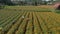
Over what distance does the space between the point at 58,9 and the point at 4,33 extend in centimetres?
2669

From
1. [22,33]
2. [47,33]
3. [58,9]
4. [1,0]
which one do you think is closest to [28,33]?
[22,33]

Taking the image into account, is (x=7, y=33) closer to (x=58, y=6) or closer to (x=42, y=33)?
(x=42, y=33)

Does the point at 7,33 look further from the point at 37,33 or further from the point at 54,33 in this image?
the point at 54,33

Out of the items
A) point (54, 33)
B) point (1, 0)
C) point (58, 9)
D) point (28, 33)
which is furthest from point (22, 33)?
point (1, 0)

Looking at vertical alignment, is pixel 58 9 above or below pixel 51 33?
below

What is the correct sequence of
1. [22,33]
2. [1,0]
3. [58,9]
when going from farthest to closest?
[1,0] < [58,9] < [22,33]

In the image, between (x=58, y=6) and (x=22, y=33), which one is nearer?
(x=22, y=33)

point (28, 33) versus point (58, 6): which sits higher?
point (28, 33)

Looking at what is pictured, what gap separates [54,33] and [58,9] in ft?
85.2

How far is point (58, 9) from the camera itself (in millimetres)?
37969

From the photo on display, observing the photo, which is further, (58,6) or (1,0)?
(1,0)

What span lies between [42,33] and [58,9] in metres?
26.1

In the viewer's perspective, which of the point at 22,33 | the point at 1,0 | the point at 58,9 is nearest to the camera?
the point at 22,33

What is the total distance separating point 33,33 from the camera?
1238 cm
